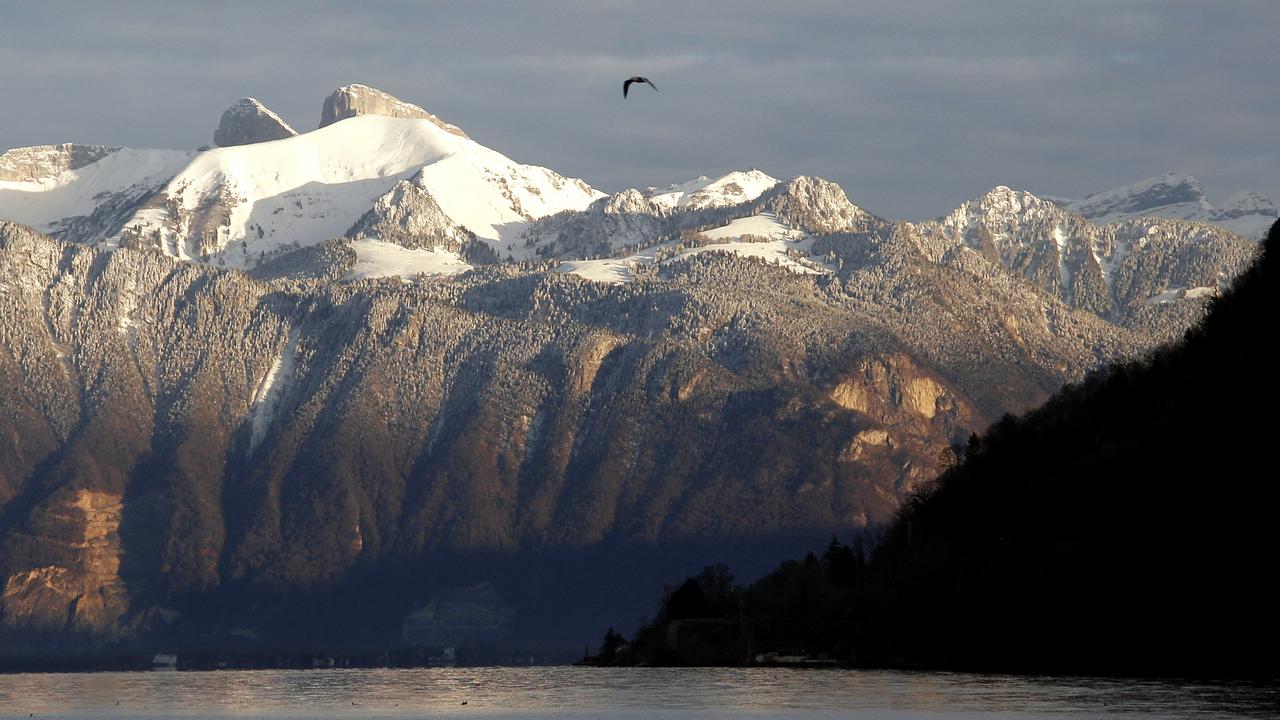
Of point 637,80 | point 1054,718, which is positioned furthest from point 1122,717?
point 637,80

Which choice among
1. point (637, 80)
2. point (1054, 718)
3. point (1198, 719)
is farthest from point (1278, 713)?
point (637, 80)

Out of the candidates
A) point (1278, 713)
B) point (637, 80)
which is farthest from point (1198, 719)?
point (637, 80)

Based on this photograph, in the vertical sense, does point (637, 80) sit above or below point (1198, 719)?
above

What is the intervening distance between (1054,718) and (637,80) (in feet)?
203

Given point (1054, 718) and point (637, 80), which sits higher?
point (637, 80)

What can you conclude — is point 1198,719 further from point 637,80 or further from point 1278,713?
point 637,80

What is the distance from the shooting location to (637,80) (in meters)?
173

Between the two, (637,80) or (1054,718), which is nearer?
(637,80)

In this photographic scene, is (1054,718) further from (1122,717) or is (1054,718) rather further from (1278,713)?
(1278,713)

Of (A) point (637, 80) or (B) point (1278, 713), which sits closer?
(A) point (637, 80)

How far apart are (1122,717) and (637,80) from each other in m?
63.4

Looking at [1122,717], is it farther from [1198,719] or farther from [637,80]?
[637,80]

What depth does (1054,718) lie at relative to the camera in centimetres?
19875

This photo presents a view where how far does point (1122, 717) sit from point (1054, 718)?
528 cm
